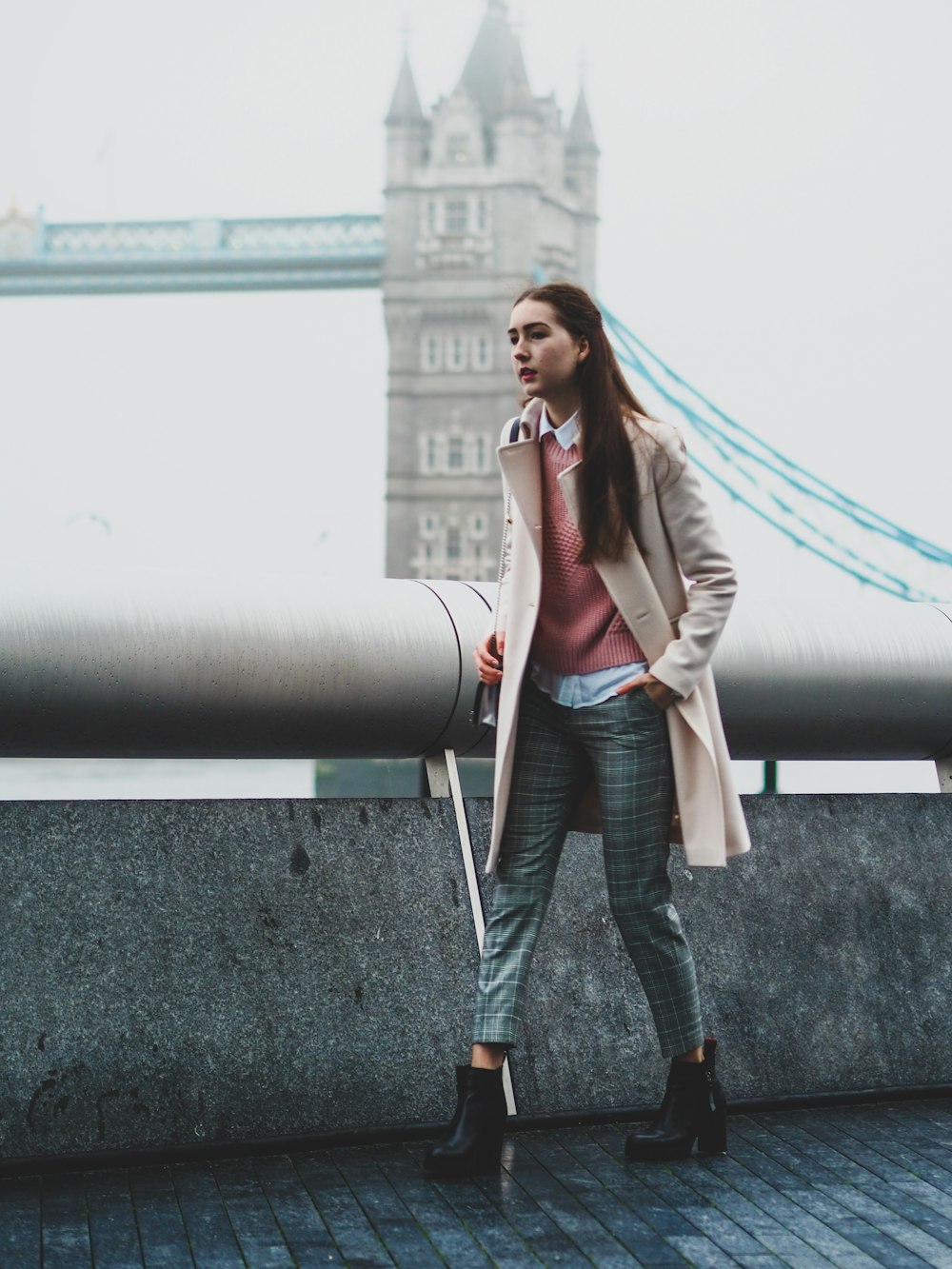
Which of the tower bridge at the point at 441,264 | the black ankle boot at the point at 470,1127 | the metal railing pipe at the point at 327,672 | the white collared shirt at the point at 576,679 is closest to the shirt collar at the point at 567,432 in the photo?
the white collared shirt at the point at 576,679

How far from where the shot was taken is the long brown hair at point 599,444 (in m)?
1.84

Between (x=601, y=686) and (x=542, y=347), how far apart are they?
37 centimetres

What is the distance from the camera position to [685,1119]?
1912 mm

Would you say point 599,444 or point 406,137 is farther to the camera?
point 406,137

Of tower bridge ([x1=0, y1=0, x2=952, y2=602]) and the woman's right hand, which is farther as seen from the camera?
tower bridge ([x1=0, y1=0, x2=952, y2=602])

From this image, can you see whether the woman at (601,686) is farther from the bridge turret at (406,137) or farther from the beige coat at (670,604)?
the bridge turret at (406,137)

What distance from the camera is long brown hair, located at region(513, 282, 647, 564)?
1838mm

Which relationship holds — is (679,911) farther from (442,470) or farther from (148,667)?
(442,470)

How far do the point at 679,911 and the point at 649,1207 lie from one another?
550mm

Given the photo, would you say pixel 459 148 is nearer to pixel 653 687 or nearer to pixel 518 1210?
pixel 653 687

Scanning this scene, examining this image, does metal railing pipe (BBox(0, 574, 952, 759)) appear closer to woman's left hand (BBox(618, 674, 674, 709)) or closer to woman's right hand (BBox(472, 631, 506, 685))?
woman's right hand (BBox(472, 631, 506, 685))

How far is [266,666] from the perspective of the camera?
206 centimetres

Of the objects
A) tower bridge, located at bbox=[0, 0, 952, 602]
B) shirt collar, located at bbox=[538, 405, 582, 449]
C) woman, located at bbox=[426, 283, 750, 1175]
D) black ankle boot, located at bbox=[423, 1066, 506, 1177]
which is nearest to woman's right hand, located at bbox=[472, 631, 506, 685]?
woman, located at bbox=[426, 283, 750, 1175]


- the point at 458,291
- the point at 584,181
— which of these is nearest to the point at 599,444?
the point at 458,291
